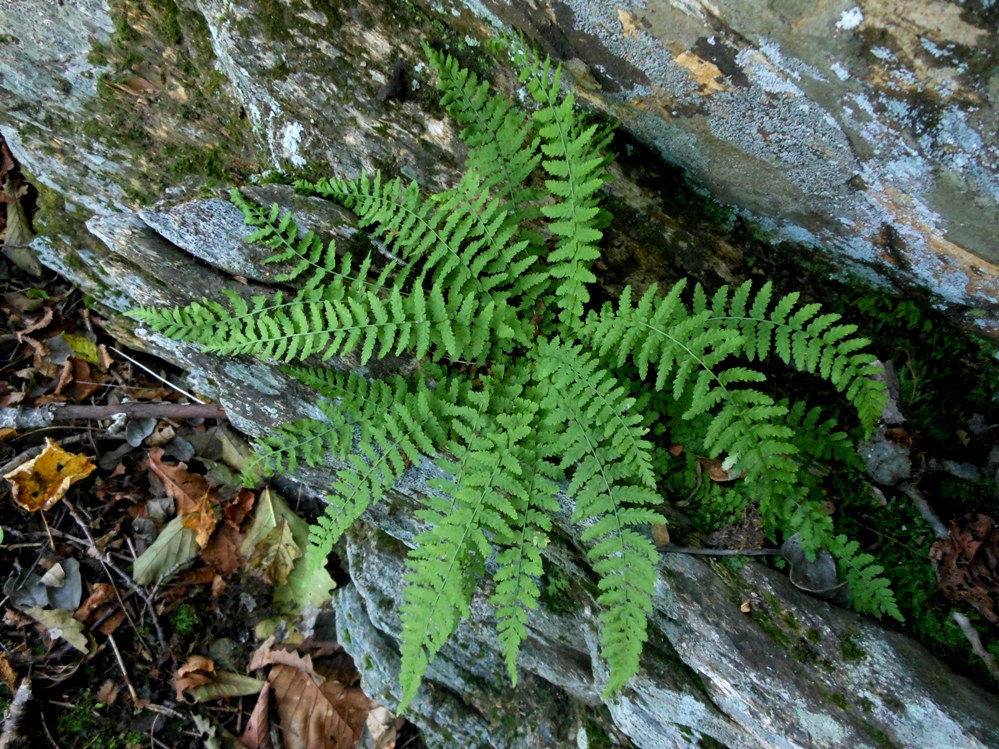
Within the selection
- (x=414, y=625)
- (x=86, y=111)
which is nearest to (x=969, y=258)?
(x=414, y=625)

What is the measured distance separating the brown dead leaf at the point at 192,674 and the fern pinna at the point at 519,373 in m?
2.18

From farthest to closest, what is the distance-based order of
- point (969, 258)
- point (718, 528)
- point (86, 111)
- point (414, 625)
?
1. point (86, 111)
2. point (718, 528)
3. point (414, 625)
4. point (969, 258)

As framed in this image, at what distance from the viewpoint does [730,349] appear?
3.69 meters

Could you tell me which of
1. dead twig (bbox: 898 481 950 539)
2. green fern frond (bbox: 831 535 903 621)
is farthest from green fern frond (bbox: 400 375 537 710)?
dead twig (bbox: 898 481 950 539)

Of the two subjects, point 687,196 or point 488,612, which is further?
point 488,612

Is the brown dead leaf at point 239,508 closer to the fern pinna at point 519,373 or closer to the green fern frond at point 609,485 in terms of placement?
the fern pinna at point 519,373

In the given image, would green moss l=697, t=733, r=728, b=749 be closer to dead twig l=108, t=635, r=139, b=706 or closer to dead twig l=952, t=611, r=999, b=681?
dead twig l=952, t=611, r=999, b=681

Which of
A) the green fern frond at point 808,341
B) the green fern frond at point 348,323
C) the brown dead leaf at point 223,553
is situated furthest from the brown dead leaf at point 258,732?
the green fern frond at point 808,341

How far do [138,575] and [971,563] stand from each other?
593 cm

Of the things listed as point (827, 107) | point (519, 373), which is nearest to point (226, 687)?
point (519, 373)

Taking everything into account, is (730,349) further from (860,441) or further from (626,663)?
(626,663)

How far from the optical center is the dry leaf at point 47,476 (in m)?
5.47

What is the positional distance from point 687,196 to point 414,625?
9.96 feet

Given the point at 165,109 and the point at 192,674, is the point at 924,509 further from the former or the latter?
the point at 165,109
